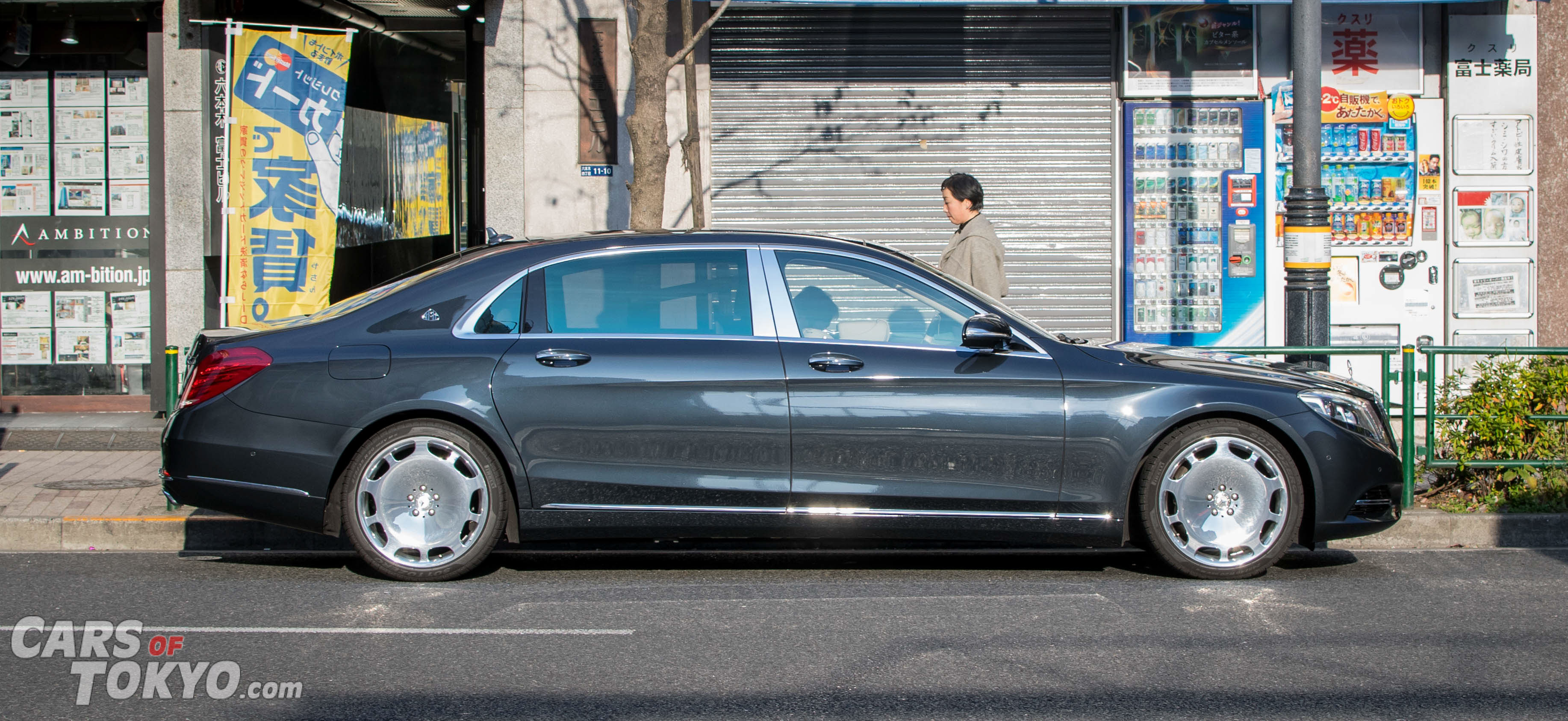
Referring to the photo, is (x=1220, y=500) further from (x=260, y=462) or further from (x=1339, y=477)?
(x=260, y=462)

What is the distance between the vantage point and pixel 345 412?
18.8ft

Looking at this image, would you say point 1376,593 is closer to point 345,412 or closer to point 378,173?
point 345,412

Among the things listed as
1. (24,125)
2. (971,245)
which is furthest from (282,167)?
(971,245)

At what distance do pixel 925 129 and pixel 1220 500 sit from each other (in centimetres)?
671

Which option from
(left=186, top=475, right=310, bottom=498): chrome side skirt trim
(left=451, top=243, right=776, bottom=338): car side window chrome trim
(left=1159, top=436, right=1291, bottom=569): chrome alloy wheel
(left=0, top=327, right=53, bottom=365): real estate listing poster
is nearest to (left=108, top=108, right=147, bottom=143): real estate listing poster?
(left=0, top=327, right=53, bottom=365): real estate listing poster

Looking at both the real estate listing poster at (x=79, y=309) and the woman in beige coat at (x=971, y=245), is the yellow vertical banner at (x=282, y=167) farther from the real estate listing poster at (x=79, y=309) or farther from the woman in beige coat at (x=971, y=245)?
the woman in beige coat at (x=971, y=245)

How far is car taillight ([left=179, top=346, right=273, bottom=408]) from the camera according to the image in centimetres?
577

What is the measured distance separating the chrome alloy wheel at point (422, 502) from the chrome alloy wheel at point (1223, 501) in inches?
117

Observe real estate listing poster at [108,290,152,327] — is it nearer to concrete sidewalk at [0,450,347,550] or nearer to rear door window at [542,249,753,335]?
concrete sidewalk at [0,450,347,550]

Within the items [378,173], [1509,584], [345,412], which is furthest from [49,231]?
[1509,584]

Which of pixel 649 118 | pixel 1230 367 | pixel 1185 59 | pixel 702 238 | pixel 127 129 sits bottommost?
pixel 1230 367

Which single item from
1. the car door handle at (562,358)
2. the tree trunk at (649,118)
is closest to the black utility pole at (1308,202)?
the tree trunk at (649,118)

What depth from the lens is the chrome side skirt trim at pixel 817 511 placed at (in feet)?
18.9

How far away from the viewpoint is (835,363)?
5762 mm
